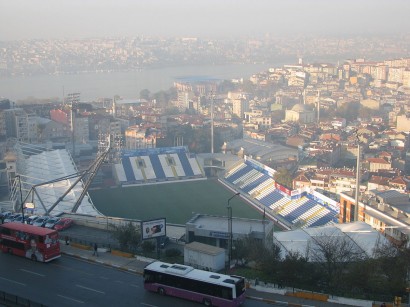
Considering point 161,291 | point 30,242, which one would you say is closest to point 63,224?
point 30,242

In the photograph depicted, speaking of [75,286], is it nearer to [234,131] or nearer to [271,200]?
[271,200]

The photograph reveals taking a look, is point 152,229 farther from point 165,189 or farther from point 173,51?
point 173,51

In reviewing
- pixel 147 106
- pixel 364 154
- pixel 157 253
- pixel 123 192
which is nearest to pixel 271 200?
pixel 123 192

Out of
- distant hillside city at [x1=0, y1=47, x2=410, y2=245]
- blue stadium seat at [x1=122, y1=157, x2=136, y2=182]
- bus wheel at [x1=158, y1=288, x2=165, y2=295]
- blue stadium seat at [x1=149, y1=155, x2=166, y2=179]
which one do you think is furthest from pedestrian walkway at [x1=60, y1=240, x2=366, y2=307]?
blue stadium seat at [x1=149, y1=155, x2=166, y2=179]

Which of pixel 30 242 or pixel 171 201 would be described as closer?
pixel 30 242

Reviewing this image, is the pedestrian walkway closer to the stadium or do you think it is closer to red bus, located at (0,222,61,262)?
red bus, located at (0,222,61,262)
